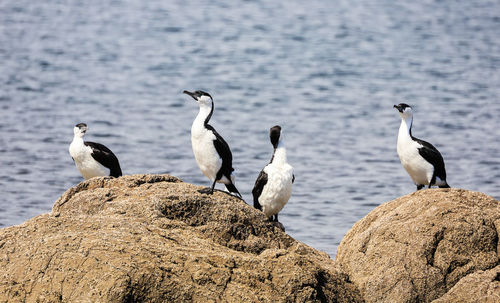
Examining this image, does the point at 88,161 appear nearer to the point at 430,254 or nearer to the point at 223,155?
the point at 223,155

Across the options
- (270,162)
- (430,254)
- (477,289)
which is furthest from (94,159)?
(477,289)

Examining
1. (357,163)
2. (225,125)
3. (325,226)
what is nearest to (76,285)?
(325,226)

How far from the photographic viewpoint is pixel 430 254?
8844 mm

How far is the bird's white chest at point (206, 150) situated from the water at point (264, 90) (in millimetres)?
3219

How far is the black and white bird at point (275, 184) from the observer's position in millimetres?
9891

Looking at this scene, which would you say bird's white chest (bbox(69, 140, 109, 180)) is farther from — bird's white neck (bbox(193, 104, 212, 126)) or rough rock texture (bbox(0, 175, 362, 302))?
rough rock texture (bbox(0, 175, 362, 302))

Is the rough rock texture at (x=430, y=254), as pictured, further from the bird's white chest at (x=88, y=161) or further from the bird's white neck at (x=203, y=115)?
the bird's white chest at (x=88, y=161)

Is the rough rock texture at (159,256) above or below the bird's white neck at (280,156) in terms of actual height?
below

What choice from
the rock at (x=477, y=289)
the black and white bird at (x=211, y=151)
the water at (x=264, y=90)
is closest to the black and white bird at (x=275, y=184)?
the black and white bird at (x=211, y=151)

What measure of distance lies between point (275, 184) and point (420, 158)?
91.9 inches

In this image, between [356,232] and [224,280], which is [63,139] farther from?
[224,280]

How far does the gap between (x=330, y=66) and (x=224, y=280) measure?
2394 cm

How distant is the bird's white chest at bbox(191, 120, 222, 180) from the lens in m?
10.3

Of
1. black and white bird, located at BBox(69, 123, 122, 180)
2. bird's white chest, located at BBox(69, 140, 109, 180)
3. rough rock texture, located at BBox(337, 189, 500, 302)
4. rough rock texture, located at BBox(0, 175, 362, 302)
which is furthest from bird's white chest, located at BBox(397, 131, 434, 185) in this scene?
bird's white chest, located at BBox(69, 140, 109, 180)
